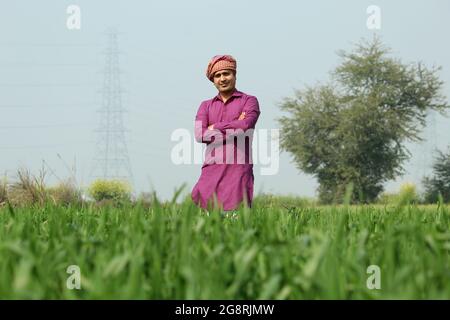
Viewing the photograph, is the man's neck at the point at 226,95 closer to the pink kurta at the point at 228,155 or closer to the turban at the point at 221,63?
the pink kurta at the point at 228,155

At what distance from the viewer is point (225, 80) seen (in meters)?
8.17

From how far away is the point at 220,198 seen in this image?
7.99 m

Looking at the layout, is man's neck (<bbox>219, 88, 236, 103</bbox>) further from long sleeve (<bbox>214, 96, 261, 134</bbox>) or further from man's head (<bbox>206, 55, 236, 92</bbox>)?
long sleeve (<bbox>214, 96, 261, 134</bbox>)

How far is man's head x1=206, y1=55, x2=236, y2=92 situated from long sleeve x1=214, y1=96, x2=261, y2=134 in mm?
322

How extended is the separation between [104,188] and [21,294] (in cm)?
2368

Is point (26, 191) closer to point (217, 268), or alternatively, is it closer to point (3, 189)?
point (3, 189)

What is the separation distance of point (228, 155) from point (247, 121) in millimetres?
473

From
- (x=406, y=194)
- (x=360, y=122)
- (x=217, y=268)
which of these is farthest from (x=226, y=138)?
(x=360, y=122)

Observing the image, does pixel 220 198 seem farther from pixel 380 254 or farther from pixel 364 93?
pixel 364 93

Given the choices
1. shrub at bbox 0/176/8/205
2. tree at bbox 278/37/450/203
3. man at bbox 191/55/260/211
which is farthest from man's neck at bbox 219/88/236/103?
tree at bbox 278/37/450/203

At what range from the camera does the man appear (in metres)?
7.89
